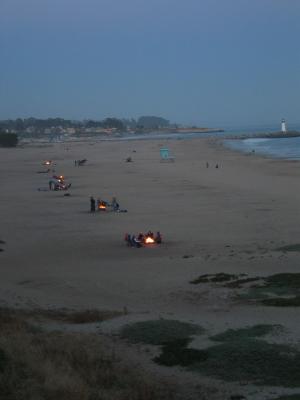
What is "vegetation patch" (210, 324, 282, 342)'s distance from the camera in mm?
9984

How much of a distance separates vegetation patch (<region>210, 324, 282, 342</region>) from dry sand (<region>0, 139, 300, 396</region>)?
368 millimetres

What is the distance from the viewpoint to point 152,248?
1905 centimetres

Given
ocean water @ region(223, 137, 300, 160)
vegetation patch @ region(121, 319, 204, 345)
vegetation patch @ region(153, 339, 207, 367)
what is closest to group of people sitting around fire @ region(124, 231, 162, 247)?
vegetation patch @ region(121, 319, 204, 345)

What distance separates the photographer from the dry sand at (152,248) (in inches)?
518

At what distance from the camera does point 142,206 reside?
29031mm

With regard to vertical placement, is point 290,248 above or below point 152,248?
above

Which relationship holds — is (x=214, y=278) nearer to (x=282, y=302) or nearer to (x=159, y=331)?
(x=282, y=302)

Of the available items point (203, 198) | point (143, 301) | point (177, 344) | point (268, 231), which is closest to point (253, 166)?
point (203, 198)

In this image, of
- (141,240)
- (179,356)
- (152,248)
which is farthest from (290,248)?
(179,356)

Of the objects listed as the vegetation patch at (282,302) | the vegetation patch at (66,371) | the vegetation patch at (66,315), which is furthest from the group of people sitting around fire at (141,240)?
the vegetation patch at (66,371)

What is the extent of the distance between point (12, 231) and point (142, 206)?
7791 mm

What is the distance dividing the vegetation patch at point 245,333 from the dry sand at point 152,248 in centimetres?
37

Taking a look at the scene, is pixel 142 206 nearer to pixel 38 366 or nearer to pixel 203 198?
pixel 203 198

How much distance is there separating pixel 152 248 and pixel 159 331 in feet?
28.4
